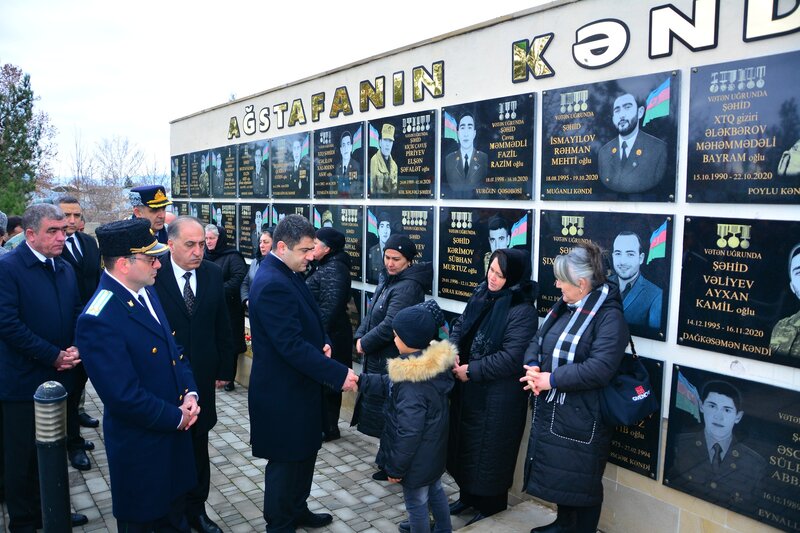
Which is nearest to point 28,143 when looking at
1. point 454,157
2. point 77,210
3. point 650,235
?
point 77,210

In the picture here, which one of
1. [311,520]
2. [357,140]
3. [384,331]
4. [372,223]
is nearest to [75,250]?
[372,223]

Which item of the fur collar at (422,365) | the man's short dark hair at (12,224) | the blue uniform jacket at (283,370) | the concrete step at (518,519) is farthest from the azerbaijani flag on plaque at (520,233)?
the man's short dark hair at (12,224)

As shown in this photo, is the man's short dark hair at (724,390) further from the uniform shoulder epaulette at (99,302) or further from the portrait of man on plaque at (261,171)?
the portrait of man on plaque at (261,171)

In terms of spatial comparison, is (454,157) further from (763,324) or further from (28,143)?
(28,143)

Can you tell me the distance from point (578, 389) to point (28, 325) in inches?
135

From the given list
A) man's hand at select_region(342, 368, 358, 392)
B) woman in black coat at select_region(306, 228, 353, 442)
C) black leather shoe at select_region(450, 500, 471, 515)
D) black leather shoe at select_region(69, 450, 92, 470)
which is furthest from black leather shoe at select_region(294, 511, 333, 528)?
black leather shoe at select_region(69, 450, 92, 470)

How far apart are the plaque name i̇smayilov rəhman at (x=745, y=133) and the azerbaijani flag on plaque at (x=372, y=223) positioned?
3042 millimetres

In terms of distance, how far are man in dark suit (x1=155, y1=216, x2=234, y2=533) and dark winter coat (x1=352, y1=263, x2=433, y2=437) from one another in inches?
44.6

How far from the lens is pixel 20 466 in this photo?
3.62 meters

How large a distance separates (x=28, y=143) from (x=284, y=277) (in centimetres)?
2750

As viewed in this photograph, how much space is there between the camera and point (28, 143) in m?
25.4

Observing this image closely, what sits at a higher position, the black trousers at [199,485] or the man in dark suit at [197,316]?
the man in dark suit at [197,316]

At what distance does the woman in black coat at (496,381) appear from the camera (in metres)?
3.67

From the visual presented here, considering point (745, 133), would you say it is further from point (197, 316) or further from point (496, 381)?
point (197, 316)
